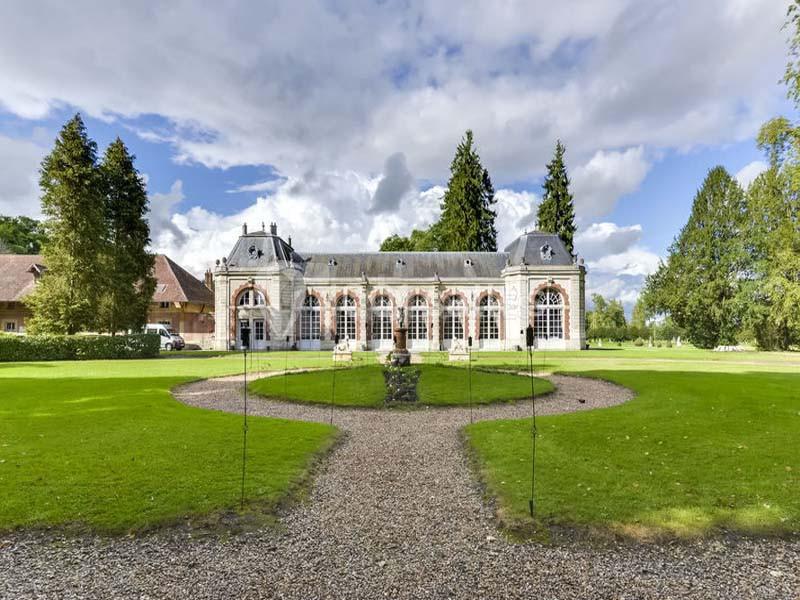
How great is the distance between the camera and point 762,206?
39031 millimetres

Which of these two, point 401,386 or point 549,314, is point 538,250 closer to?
point 549,314

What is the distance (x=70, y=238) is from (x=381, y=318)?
2383 cm

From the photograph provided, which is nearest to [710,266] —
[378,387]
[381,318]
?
[381,318]

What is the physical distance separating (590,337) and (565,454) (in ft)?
212

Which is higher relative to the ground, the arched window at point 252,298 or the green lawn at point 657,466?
the arched window at point 252,298

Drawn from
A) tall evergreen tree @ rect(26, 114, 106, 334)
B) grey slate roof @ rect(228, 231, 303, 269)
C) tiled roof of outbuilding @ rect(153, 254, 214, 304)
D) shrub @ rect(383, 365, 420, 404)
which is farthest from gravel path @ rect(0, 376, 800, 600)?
tiled roof of outbuilding @ rect(153, 254, 214, 304)

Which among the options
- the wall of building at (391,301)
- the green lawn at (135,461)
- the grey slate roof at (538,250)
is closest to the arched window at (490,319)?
the wall of building at (391,301)

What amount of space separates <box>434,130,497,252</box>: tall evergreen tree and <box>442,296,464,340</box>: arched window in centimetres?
1139

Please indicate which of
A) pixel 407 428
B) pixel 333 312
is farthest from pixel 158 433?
pixel 333 312

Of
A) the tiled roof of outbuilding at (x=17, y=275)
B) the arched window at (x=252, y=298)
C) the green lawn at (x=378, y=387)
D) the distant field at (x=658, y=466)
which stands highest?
the tiled roof of outbuilding at (x=17, y=275)

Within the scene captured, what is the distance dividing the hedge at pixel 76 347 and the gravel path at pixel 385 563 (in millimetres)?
30183

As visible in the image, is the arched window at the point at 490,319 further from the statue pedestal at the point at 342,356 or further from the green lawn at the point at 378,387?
the green lawn at the point at 378,387

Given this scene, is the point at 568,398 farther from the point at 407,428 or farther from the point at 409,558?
the point at 409,558

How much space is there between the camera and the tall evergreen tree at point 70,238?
106 feet
